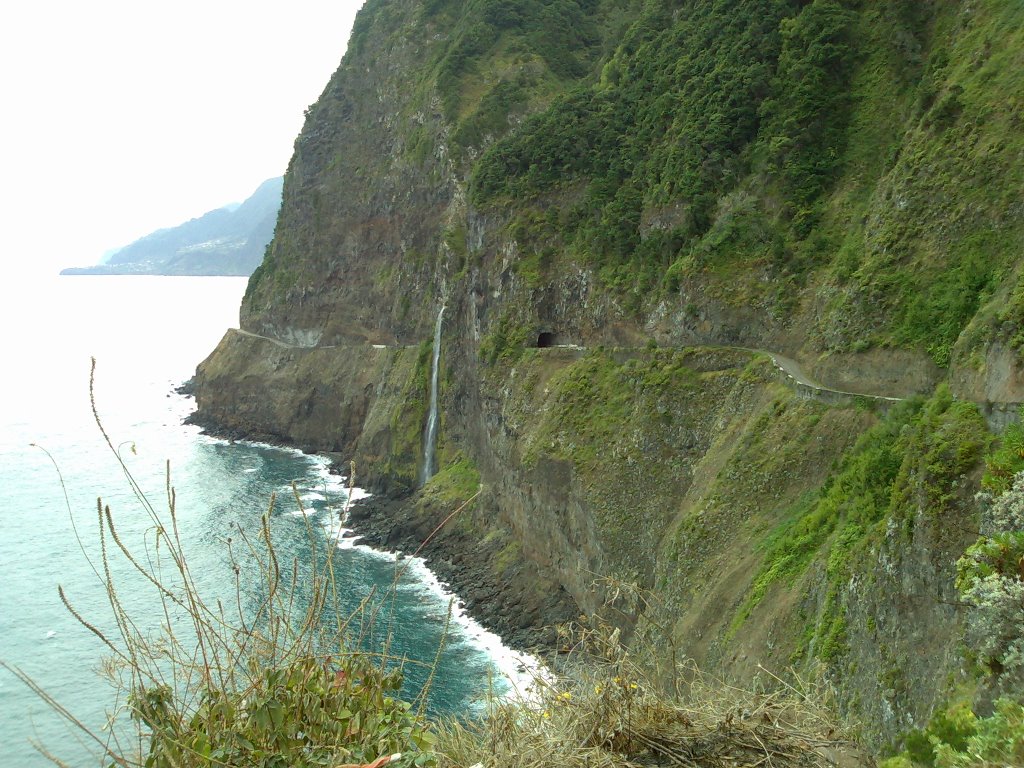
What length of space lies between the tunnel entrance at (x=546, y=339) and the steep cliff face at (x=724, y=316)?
19cm

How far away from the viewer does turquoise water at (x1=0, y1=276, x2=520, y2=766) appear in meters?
32.7

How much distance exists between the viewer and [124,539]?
50500 millimetres

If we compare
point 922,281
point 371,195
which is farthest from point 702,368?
point 371,195

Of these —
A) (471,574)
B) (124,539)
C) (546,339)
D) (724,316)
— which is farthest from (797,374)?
(124,539)

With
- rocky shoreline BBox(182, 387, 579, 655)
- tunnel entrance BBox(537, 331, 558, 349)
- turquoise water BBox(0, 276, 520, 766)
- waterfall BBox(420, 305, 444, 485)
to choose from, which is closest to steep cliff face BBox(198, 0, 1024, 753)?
tunnel entrance BBox(537, 331, 558, 349)

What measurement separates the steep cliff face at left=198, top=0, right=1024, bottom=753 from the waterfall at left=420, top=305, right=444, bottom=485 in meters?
1.25

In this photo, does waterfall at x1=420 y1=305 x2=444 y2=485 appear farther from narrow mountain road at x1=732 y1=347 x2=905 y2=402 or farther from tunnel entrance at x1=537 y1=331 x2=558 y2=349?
narrow mountain road at x1=732 y1=347 x2=905 y2=402

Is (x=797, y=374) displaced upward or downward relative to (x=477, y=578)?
upward

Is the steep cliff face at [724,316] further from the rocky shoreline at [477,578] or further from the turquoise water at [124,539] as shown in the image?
the turquoise water at [124,539]

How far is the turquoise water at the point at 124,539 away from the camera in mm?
32656

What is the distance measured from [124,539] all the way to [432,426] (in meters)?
20.4

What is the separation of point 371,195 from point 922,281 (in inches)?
2280

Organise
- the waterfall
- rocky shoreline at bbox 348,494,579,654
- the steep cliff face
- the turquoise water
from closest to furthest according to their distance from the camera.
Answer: the steep cliff face, the turquoise water, rocky shoreline at bbox 348,494,579,654, the waterfall

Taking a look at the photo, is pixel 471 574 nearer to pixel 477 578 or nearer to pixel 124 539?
pixel 477 578
